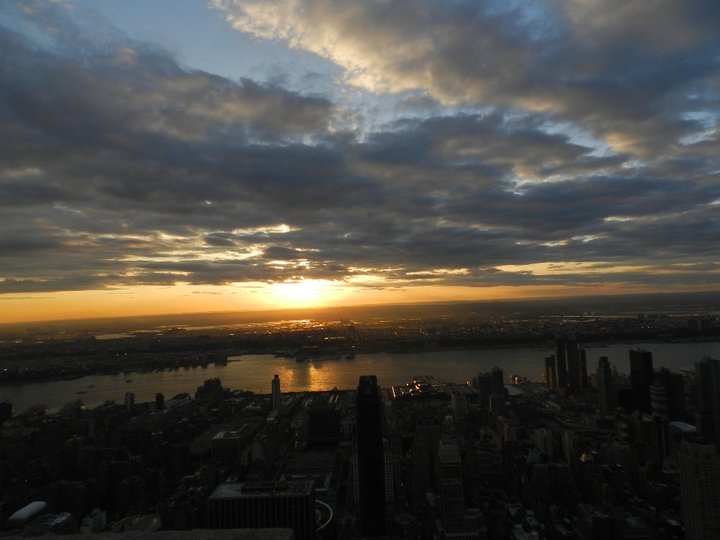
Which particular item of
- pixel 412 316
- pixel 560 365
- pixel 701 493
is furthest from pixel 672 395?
pixel 412 316

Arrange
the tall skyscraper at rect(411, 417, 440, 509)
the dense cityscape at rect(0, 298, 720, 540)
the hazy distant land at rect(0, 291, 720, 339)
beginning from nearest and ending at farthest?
the dense cityscape at rect(0, 298, 720, 540) → the tall skyscraper at rect(411, 417, 440, 509) → the hazy distant land at rect(0, 291, 720, 339)

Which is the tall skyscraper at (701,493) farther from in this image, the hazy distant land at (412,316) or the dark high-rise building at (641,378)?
the hazy distant land at (412,316)

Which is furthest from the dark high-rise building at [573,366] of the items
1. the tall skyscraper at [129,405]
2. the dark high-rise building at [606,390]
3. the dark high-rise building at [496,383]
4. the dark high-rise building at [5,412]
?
the dark high-rise building at [5,412]

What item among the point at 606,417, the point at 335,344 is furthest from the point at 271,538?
the point at 335,344

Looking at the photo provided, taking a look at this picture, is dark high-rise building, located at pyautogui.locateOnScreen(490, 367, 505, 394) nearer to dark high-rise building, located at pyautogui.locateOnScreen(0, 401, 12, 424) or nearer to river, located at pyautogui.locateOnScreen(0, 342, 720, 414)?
river, located at pyautogui.locateOnScreen(0, 342, 720, 414)

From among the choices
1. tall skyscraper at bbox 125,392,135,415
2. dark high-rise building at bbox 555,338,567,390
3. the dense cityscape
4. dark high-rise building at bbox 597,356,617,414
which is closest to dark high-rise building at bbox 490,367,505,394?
the dense cityscape

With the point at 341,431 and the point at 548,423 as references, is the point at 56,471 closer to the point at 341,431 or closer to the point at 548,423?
the point at 341,431

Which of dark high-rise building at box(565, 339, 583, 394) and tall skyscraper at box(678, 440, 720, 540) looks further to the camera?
dark high-rise building at box(565, 339, 583, 394)
